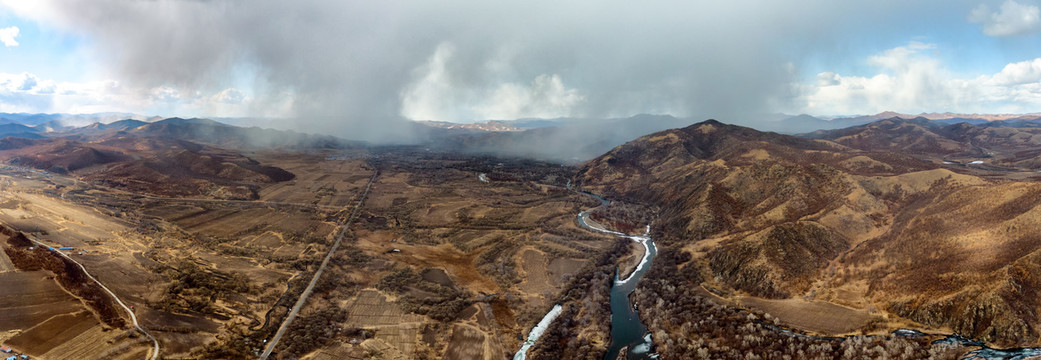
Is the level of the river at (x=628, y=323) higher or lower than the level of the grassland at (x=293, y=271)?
lower

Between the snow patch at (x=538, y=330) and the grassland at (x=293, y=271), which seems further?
the snow patch at (x=538, y=330)

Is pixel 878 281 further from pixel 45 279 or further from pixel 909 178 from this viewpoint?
pixel 45 279

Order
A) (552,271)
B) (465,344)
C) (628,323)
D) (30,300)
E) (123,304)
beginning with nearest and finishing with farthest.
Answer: (30,300) < (465,344) < (123,304) < (628,323) < (552,271)

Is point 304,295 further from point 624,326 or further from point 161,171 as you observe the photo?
point 161,171

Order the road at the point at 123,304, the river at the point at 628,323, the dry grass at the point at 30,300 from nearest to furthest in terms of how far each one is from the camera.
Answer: the road at the point at 123,304
the dry grass at the point at 30,300
the river at the point at 628,323

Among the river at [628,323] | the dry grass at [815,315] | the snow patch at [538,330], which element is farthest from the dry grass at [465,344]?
the dry grass at [815,315]

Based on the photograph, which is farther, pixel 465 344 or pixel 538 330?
pixel 538 330

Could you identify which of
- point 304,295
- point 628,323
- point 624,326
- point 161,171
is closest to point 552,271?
point 628,323

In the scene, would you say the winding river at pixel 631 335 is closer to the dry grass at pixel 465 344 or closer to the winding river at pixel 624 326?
the winding river at pixel 624 326

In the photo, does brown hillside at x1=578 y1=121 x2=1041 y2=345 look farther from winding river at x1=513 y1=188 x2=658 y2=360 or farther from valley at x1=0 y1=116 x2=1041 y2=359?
winding river at x1=513 y1=188 x2=658 y2=360

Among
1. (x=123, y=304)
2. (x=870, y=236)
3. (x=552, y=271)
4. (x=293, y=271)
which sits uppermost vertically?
(x=870, y=236)

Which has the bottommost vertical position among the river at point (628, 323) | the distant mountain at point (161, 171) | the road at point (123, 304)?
the river at point (628, 323)

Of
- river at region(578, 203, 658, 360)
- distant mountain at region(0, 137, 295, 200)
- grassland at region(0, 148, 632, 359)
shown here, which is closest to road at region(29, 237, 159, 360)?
grassland at region(0, 148, 632, 359)
